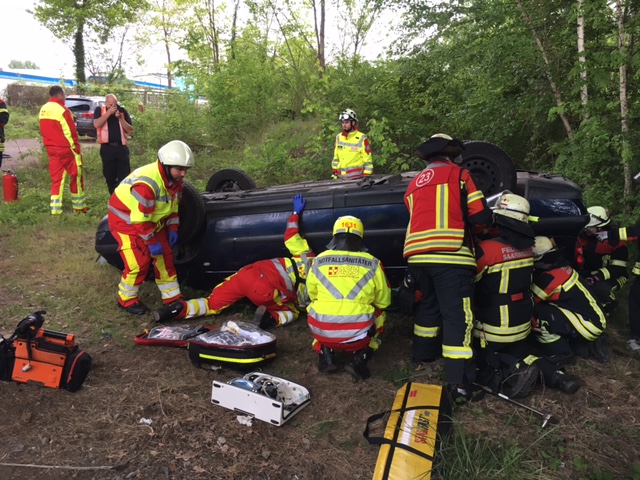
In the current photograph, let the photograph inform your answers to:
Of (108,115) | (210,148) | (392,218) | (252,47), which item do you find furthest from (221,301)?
(252,47)

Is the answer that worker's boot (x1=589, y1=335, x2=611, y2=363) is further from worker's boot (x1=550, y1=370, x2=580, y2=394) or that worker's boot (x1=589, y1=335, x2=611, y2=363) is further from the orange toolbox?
the orange toolbox

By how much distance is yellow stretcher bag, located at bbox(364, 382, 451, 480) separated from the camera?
7.88 feet

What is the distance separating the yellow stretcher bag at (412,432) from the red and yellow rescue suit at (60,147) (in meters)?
6.33

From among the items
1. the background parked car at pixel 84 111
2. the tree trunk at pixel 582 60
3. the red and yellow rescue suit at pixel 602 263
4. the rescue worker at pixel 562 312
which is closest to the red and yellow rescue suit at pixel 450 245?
the rescue worker at pixel 562 312

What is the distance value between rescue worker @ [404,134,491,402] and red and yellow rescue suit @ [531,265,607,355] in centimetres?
69

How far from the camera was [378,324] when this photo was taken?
352 cm

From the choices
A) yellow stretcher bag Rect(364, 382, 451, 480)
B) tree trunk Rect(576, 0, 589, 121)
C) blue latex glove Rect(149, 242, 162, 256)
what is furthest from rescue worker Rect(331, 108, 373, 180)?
yellow stretcher bag Rect(364, 382, 451, 480)

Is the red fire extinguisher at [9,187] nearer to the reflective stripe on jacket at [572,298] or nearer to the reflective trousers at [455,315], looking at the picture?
the reflective trousers at [455,315]

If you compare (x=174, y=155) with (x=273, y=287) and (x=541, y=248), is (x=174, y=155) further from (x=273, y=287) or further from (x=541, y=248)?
(x=541, y=248)

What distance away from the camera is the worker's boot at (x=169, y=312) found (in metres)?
4.22

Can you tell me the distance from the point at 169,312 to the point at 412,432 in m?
2.52

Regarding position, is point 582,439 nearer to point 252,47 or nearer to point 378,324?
point 378,324

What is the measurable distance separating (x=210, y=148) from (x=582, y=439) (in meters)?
10.9

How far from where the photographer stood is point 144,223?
4148mm
